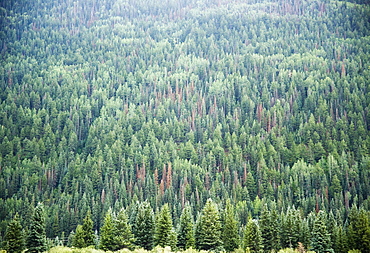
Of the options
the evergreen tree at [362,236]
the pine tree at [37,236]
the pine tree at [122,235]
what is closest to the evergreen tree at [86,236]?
the pine tree at [122,235]

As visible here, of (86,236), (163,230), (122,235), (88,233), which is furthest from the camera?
(88,233)

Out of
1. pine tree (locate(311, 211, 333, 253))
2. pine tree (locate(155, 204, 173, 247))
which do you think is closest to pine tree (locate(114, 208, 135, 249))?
pine tree (locate(155, 204, 173, 247))

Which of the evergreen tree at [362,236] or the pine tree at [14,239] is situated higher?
the evergreen tree at [362,236]

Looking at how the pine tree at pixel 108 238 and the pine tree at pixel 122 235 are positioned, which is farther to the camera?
the pine tree at pixel 108 238

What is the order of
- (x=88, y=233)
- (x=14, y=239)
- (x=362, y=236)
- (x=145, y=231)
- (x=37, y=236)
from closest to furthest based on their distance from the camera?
(x=14, y=239), (x=37, y=236), (x=145, y=231), (x=88, y=233), (x=362, y=236)

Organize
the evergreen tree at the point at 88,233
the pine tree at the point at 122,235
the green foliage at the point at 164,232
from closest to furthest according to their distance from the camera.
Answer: the pine tree at the point at 122,235 → the green foliage at the point at 164,232 → the evergreen tree at the point at 88,233

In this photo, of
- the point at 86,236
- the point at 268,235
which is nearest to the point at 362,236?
the point at 268,235

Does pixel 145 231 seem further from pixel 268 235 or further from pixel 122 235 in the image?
pixel 268 235

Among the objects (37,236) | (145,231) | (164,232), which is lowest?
(37,236)

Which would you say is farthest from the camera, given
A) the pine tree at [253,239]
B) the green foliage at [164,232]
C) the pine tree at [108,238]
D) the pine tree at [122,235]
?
the pine tree at [253,239]

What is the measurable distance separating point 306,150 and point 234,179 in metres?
41.4

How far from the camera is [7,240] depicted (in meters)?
71.8

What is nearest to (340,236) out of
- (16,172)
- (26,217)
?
(26,217)

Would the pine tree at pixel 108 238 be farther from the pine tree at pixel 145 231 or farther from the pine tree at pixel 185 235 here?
the pine tree at pixel 185 235
